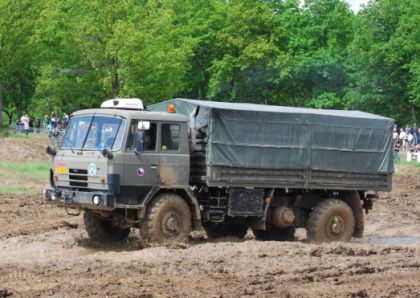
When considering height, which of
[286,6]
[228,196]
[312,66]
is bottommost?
[228,196]

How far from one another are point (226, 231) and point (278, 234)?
3.95 ft

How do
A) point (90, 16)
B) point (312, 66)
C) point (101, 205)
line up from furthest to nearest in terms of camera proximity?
point (312, 66) → point (90, 16) → point (101, 205)

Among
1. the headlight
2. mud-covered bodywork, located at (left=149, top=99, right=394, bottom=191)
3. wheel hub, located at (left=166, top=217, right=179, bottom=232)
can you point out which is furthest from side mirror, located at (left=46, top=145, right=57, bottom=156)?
wheel hub, located at (left=166, top=217, right=179, bottom=232)

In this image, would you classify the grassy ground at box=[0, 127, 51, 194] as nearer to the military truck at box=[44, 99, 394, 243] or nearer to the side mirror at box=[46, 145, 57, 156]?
the side mirror at box=[46, 145, 57, 156]

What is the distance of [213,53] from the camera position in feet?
205

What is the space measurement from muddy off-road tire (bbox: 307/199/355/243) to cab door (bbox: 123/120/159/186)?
160 inches

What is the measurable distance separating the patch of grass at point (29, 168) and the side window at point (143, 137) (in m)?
16.6

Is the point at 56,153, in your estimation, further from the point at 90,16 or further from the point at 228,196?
the point at 90,16

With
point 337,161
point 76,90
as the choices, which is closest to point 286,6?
point 76,90

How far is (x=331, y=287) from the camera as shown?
1230 centimetres

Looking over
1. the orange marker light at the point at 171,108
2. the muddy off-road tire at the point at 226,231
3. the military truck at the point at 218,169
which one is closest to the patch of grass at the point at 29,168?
the muddy off-road tire at the point at 226,231

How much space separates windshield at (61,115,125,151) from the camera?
16.3 m

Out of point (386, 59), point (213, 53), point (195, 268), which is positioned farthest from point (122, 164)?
point (213, 53)

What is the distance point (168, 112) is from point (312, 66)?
42.9 metres
